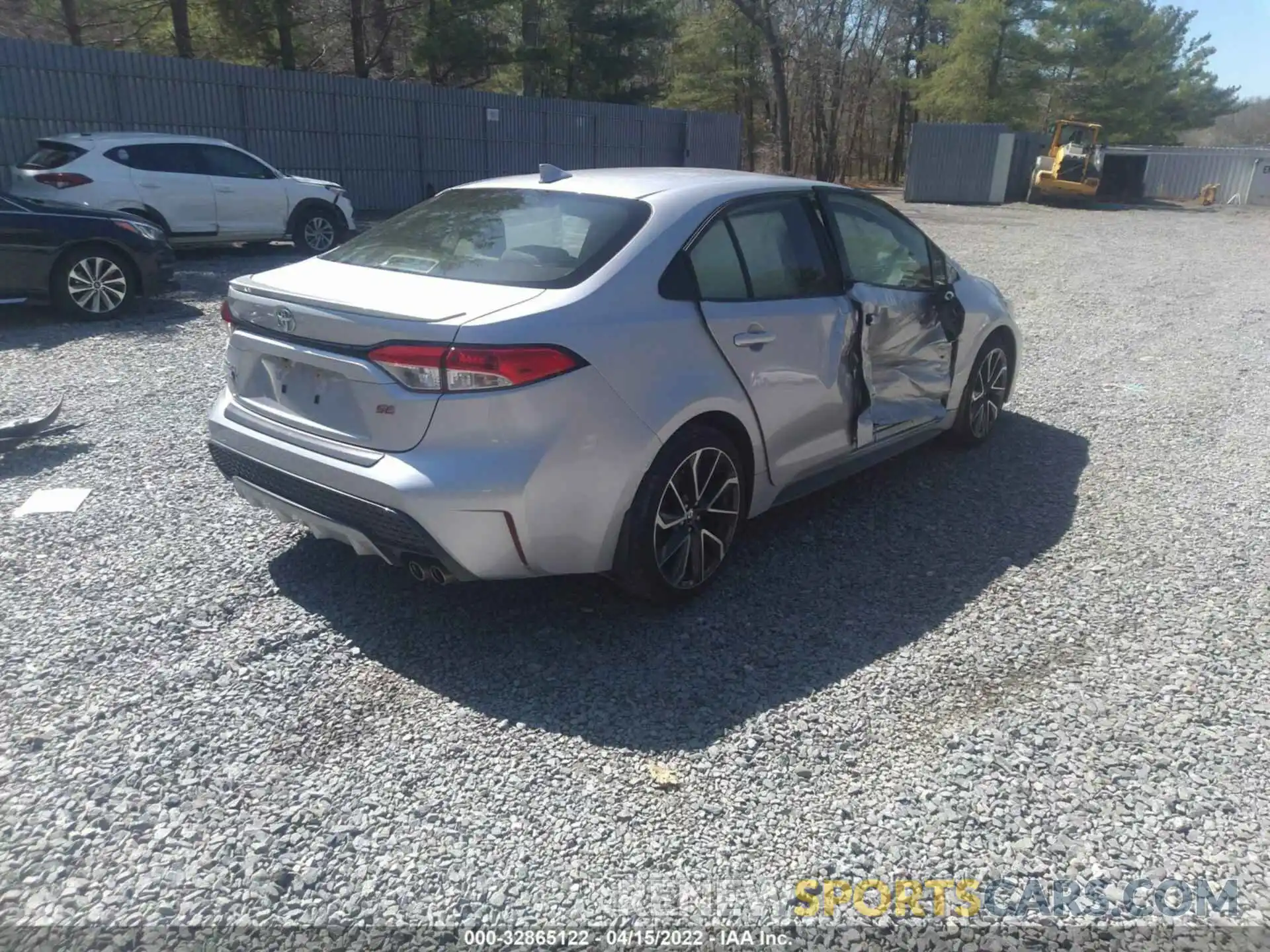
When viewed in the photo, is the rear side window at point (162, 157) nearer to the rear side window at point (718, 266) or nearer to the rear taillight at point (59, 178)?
the rear taillight at point (59, 178)

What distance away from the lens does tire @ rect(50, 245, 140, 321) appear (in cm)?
876

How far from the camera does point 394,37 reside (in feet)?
86.4

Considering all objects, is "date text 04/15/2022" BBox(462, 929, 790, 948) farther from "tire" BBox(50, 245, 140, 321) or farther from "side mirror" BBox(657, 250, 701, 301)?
"tire" BBox(50, 245, 140, 321)

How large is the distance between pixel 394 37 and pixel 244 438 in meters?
25.8

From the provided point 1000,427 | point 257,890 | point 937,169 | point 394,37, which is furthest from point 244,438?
point 937,169

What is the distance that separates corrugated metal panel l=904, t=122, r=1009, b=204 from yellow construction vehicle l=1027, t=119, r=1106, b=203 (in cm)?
169

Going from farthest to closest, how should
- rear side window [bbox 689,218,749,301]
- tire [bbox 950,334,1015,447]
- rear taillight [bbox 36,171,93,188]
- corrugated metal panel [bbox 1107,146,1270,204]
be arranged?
corrugated metal panel [bbox 1107,146,1270,204], rear taillight [bbox 36,171,93,188], tire [bbox 950,334,1015,447], rear side window [bbox 689,218,749,301]

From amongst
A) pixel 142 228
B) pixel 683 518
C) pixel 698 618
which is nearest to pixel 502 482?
pixel 683 518

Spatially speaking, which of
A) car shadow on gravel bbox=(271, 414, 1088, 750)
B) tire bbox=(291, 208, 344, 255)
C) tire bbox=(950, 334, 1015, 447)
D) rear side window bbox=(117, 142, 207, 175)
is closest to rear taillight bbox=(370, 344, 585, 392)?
car shadow on gravel bbox=(271, 414, 1088, 750)

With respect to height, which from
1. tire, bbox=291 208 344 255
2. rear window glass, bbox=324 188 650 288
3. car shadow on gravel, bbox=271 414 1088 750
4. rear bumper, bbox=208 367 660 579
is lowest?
car shadow on gravel, bbox=271 414 1088 750

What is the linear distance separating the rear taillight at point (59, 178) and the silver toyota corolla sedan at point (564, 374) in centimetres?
858

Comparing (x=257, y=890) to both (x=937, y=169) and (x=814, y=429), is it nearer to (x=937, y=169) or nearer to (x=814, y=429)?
(x=814, y=429)

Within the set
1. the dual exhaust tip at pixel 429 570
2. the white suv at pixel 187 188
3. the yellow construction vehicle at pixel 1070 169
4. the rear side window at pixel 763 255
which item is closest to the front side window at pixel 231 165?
the white suv at pixel 187 188

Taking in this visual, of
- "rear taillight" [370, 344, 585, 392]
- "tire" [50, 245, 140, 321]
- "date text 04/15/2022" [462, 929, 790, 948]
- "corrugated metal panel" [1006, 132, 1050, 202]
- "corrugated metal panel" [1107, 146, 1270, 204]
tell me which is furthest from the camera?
"corrugated metal panel" [1107, 146, 1270, 204]
